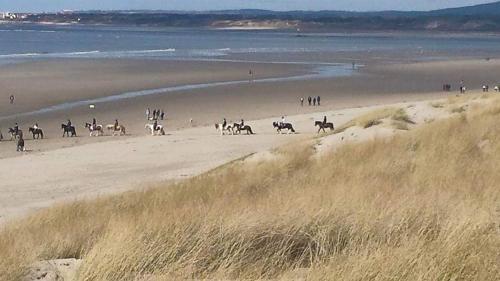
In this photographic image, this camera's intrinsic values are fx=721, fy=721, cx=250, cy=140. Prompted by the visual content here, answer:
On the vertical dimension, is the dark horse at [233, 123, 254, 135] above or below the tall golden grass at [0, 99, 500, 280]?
below

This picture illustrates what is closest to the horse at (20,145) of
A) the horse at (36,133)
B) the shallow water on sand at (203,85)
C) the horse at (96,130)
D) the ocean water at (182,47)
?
the horse at (36,133)

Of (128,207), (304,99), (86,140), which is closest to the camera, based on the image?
(128,207)

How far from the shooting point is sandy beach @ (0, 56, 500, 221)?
20.0 metres

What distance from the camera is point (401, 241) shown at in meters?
5.13

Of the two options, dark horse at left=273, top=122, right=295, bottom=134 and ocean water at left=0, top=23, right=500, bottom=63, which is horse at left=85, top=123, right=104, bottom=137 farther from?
ocean water at left=0, top=23, right=500, bottom=63

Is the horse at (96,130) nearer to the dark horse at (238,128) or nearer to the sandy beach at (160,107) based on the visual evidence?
the sandy beach at (160,107)

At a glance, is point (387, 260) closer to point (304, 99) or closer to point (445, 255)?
point (445, 255)

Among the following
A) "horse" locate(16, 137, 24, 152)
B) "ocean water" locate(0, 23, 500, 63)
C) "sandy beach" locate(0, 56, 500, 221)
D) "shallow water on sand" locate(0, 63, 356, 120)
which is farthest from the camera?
"ocean water" locate(0, 23, 500, 63)

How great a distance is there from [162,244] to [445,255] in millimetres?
1939

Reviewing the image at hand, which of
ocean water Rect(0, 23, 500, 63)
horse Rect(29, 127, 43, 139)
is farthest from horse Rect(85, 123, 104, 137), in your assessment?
ocean water Rect(0, 23, 500, 63)

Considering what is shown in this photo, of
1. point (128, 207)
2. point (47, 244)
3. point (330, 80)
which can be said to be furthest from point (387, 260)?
point (330, 80)

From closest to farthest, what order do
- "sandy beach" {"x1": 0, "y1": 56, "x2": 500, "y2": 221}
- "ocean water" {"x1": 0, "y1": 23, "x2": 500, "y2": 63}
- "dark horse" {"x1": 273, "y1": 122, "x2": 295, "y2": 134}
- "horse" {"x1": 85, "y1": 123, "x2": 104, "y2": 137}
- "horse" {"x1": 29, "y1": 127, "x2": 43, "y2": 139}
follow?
"sandy beach" {"x1": 0, "y1": 56, "x2": 500, "y2": 221} < "horse" {"x1": 29, "y1": 127, "x2": 43, "y2": 139} < "dark horse" {"x1": 273, "y1": 122, "x2": 295, "y2": 134} < "horse" {"x1": 85, "y1": 123, "x2": 104, "y2": 137} < "ocean water" {"x1": 0, "y1": 23, "x2": 500, "y2": 63}

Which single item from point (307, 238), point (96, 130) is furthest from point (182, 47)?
point (307, 238)

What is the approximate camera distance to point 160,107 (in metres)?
40.3
